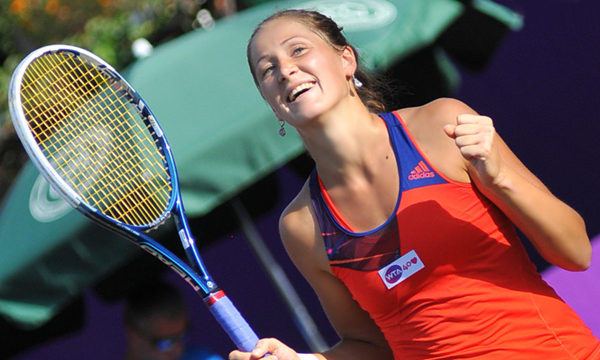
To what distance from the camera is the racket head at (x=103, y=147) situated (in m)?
2.20

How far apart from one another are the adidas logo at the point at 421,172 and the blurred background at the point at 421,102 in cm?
113

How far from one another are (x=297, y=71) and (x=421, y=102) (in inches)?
70.6

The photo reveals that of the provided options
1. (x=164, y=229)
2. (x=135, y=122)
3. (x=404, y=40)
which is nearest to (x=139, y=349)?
(x=164, y=229)

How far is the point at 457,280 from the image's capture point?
6.09 feet

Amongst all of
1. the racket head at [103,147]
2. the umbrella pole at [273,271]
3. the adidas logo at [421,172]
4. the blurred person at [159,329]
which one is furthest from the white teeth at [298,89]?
the blurred person at [159,329]

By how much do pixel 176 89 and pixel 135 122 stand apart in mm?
387

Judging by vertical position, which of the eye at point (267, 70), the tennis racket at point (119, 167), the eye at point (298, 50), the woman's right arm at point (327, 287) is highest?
the eye at point (298, 50)

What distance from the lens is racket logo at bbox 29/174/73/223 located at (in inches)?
117

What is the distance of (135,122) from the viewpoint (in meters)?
2.81

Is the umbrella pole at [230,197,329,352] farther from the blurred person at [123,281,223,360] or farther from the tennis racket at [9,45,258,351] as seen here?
the tennis racket at [9,45,258,351]

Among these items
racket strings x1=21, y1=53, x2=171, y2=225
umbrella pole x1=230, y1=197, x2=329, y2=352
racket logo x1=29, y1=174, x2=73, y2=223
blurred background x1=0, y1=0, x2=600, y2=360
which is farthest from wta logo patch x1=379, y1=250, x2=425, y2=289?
umbrella pole x1=230, y1=197, x2=329, y2=352

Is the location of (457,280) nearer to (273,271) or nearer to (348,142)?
(348,142)

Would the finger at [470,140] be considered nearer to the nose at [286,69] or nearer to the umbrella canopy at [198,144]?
the nose at [286,69]

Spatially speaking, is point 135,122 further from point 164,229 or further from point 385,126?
point 385,126
